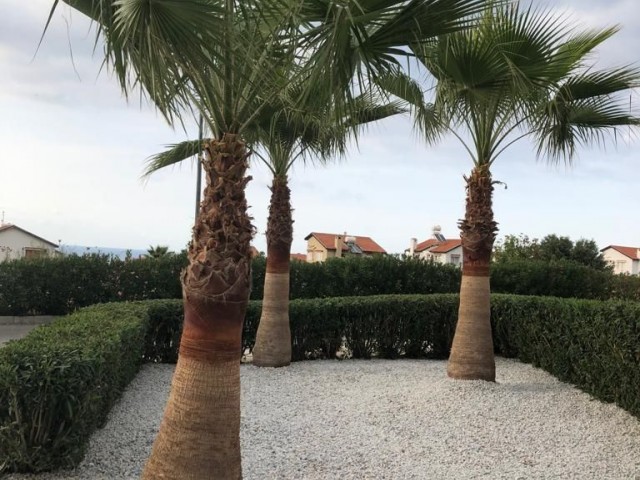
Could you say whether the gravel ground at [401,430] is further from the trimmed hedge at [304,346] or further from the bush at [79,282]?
the bush at [79,282]

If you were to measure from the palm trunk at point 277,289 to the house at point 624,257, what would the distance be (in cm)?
4917

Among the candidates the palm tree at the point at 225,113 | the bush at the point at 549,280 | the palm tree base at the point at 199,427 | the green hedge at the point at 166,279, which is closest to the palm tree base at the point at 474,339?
the palm tree at the point at 225,113

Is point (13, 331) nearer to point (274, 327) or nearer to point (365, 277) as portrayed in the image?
point (274, 327)

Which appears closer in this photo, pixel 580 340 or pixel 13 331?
pixel 580 340

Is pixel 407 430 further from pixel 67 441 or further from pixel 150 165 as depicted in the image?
pixel 150 165

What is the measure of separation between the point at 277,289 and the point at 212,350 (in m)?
4.70

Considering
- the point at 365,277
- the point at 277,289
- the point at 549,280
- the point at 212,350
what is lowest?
the point at 212,350

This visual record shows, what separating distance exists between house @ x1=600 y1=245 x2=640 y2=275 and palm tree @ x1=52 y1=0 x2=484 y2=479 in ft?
173

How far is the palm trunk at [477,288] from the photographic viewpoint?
682cm

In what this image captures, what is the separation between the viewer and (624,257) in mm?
52688

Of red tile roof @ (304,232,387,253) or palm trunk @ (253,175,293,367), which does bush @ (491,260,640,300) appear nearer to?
palm trunk @ (253,175,293,367)

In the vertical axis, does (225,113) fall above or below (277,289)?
above

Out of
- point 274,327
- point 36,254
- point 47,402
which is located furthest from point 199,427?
point 36,254

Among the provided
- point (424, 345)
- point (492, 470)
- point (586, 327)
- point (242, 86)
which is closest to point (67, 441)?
point (242, 86)
